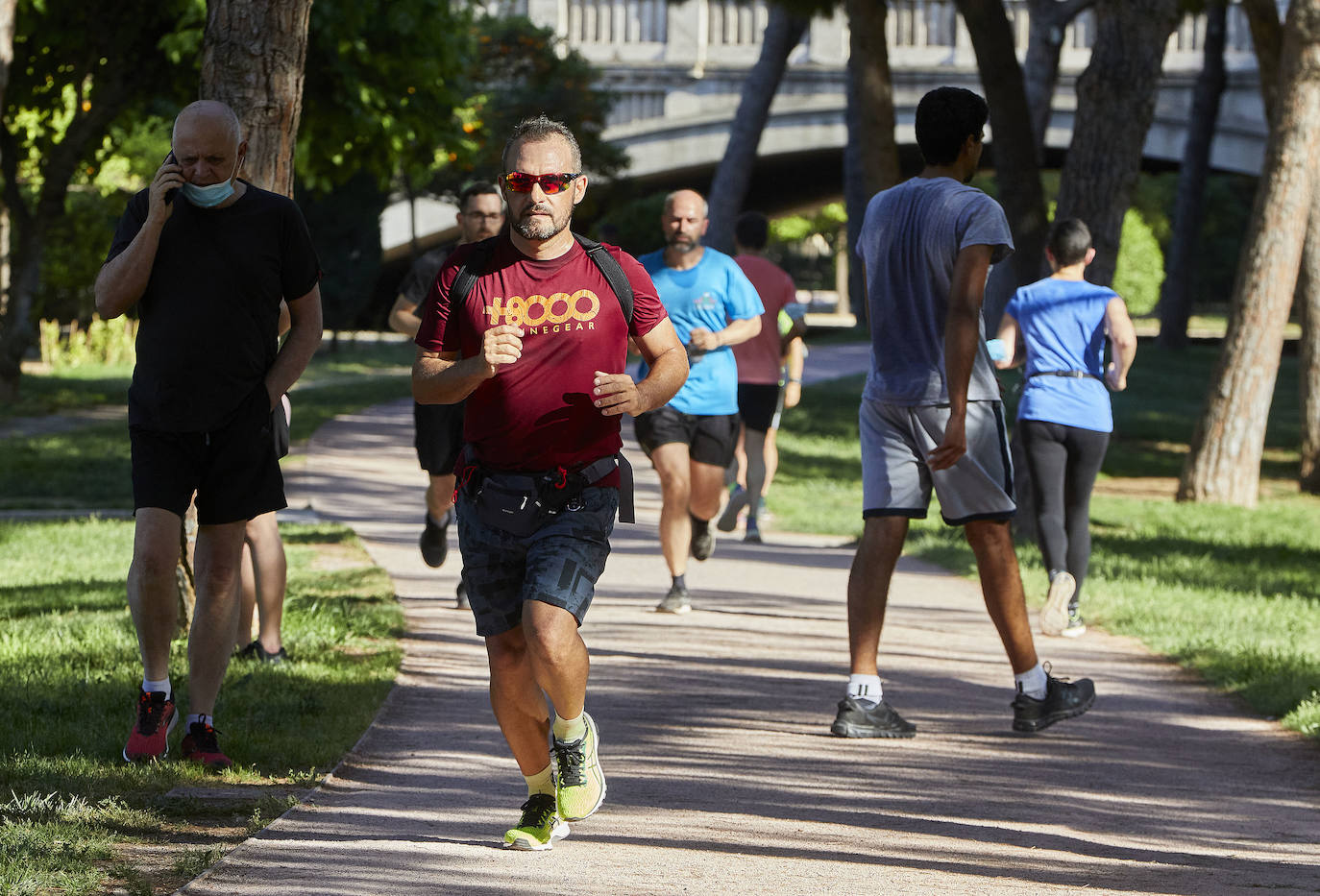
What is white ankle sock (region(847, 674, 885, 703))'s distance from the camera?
621cm

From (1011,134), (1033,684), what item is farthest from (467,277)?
(1011,134)

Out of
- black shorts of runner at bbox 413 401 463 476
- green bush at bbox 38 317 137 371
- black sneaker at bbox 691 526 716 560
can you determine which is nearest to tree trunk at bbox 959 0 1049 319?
black sneaker at bbox 691 526 716 560

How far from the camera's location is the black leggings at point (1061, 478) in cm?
819

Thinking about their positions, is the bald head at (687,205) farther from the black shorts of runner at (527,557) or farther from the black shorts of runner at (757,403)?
the black shorts of runner at (527,557)

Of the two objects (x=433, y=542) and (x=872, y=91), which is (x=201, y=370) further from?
(x=872, y=91)

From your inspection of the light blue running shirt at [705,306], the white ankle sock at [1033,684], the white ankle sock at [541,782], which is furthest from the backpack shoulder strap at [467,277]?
the light blue running shirt at [705,306]

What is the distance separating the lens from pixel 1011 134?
13070 mm

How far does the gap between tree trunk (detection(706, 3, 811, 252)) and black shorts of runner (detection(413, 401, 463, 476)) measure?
18.2 m

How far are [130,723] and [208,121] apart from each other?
6.78ft

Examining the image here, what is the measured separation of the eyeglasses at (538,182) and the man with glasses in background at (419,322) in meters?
3.46

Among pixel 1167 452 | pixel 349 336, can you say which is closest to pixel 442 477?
pixel 1167 452

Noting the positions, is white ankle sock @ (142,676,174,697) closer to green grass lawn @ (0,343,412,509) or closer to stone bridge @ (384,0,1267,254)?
green grass lawn @ (0,343,412,509)

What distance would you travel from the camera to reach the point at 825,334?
44.8 m

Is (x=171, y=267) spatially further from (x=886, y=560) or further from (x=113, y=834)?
(x=886, y=560)
